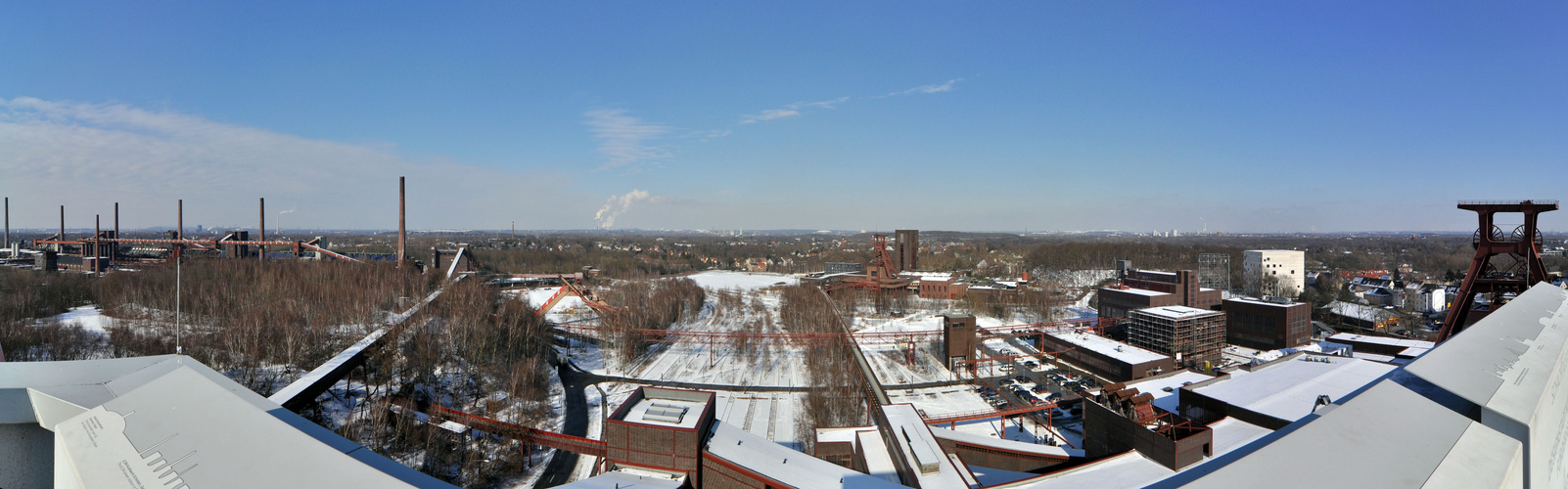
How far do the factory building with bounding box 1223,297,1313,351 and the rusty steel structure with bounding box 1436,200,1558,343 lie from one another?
871cm

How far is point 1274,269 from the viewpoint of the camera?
4519 cm

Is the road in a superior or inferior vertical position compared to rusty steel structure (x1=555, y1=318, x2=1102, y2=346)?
inferior

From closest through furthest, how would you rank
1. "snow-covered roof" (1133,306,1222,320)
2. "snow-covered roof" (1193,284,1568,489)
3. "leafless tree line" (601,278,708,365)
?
"snow-covered roof" (1193,284,1568,489)
"snow-covered roof" (1133,306,1222,320)
"leafless tree line" (601,278,708,365)

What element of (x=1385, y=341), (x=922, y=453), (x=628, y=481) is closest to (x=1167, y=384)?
(x=1385, y=341)

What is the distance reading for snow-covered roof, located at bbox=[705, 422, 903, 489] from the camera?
297 inches

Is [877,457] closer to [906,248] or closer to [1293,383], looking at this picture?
[1293,383]

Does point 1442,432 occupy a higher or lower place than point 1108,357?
higher

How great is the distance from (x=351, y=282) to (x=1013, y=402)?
2771cm

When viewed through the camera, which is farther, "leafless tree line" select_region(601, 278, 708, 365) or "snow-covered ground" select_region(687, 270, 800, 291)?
"snow-covered ground" select_region(687, 270, 800, 291)

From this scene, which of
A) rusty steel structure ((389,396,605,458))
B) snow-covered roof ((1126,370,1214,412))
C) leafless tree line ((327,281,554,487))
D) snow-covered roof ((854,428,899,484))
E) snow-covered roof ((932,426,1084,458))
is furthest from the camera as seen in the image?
snow-covered roof ((1126,370,1214,412))

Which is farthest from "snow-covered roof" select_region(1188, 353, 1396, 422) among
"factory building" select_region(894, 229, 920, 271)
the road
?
"factory building" select_region(894, 229, 920, 271)

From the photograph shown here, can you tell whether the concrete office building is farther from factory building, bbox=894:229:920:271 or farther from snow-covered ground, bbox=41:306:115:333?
snow-covered ground, bbox=41:306:115:333

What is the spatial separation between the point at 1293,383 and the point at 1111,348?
6652 mm

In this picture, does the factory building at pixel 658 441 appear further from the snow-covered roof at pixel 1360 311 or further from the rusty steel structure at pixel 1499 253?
the snow-covered roof at pixel 1360 311
